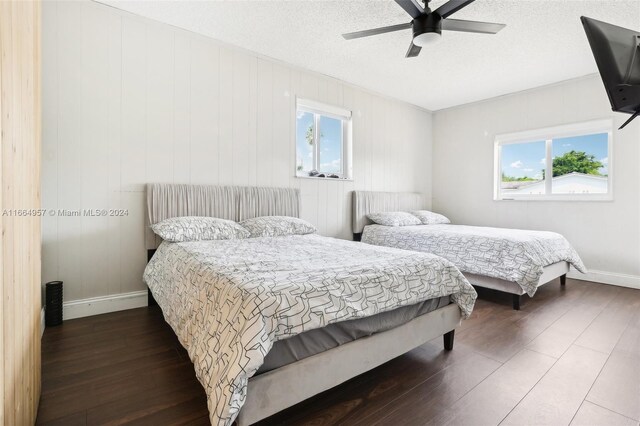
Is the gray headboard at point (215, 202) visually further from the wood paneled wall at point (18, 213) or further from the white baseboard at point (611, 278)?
the white baseboard at point (611, 278)

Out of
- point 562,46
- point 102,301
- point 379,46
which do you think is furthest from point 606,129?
point 102,301

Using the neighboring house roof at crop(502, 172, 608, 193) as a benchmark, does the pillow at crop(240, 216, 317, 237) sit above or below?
below

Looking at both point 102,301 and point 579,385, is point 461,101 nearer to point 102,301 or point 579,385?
point 579,385

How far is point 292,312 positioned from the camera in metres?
1.21

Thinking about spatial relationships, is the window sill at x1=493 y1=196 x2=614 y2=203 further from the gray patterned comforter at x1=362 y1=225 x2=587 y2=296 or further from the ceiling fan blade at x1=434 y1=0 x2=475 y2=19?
the ceiling fan blade at x1=434 y1=0 x2=475 y2=19

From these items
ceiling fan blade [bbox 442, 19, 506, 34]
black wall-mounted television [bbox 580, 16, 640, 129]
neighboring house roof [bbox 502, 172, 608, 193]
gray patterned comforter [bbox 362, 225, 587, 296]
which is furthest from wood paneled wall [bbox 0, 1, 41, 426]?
neighboring house roof [bbox 502, 172, 608, 193]

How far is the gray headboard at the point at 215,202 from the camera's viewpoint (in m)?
2.78

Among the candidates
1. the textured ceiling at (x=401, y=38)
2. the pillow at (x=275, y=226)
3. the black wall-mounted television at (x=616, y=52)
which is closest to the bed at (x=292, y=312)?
the pillow at (x=275, y=226)

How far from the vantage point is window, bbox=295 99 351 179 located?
3.93 metres

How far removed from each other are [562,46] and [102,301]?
5.04 metres

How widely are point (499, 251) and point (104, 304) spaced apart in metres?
3.71

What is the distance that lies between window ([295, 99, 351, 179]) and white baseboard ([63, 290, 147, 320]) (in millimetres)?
2155

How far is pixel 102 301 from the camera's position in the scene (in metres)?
2.62

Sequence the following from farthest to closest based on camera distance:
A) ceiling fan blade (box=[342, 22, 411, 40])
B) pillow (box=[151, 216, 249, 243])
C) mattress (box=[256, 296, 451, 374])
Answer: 1. pillow (box=[151, 216, 249, 243])
2. ceiling fan blade (box=[342, 22, 411, 40])
3. mattress (box=[256, 296, 451, 374])
